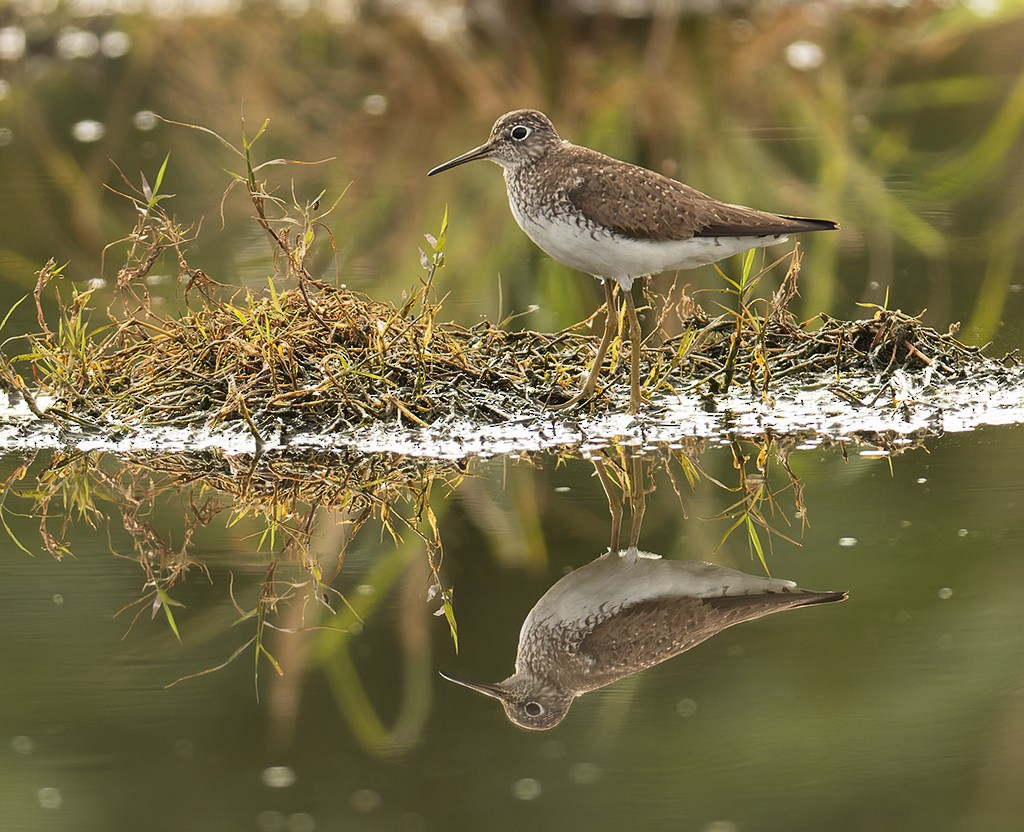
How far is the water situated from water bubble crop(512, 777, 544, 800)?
12mm

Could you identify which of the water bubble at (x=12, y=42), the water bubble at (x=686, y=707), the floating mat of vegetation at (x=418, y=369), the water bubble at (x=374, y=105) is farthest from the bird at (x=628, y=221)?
the water bubble at (x=12, y=42)

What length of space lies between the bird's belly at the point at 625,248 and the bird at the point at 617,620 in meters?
1.46

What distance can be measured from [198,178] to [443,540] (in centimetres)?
722

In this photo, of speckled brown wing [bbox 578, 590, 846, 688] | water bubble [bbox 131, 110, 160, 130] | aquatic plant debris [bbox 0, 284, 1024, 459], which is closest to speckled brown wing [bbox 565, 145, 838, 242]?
aquatic plant debris [bbox 0, 284, 1024, 459]

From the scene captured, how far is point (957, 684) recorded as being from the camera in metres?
4.16

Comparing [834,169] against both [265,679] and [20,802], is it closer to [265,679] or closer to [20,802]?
[265,679]

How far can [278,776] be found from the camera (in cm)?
384

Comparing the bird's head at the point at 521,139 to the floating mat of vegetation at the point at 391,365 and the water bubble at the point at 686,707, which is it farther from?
the water bubble at the point at 686,707

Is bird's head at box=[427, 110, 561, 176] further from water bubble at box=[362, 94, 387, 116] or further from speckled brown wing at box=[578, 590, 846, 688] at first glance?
water bubble at box=[362, 94, 387, 116]

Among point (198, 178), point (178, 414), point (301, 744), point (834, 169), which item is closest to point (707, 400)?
point (178, 414)

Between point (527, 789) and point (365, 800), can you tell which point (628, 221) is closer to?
point (527, 789)

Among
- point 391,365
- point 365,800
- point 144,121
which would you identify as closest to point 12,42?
point 144,121

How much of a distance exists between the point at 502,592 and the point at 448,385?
1.86 meters

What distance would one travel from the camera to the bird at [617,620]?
427 centimetres
